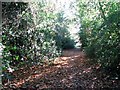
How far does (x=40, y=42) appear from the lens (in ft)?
11.9

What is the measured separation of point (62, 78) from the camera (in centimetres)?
313

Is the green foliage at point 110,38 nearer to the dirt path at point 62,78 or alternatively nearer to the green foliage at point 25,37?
the dirt path at point 62,78

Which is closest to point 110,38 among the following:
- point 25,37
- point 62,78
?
point 62,78

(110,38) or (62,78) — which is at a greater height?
(110,38)

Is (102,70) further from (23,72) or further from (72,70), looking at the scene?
(23,72)

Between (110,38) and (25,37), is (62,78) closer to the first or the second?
(25,37)

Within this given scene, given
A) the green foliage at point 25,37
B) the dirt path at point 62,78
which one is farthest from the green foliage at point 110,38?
the green foliage at point 25,37

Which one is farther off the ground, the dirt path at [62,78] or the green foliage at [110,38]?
the green foliage at [110,38]

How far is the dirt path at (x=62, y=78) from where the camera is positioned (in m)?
2.81

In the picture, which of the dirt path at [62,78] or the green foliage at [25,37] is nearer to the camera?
the green foliage at [25,37]

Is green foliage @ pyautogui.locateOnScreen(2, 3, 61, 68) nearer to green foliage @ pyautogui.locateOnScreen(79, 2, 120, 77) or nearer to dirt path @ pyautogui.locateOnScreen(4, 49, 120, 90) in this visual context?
dirt path @ pyautogui.locateOnScreen(4, 49, 120, 90)

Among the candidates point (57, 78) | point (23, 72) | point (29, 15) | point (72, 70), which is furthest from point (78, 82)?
point (29, 15)

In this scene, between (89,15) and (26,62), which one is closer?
(26,62)

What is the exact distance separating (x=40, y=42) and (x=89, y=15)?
996 millimetres
